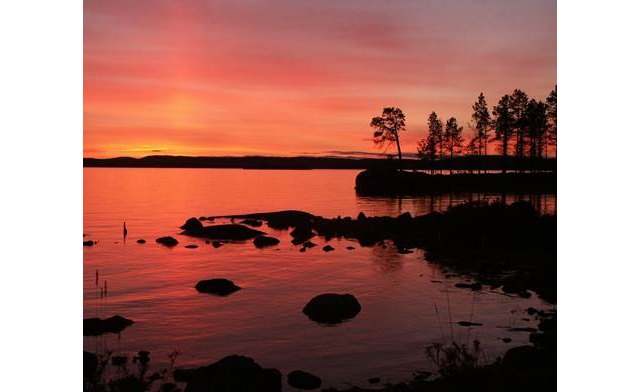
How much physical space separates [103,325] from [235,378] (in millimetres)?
8111

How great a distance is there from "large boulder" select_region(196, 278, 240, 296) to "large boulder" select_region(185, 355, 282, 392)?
11.5 m

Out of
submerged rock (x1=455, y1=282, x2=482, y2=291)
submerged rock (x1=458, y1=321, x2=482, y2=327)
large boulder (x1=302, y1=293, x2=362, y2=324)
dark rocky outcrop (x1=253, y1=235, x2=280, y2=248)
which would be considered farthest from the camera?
dark rocky outcrop (x1=253, y1=235, x2=280, y2=248)

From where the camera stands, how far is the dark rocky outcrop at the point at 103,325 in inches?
656

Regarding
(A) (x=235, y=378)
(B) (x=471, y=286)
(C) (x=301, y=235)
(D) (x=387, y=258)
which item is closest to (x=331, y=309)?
(B) (x=471, y=286)

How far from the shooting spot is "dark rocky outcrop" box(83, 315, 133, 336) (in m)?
16.7

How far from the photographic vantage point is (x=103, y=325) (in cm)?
1705

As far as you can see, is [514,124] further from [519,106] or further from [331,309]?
[331,309]

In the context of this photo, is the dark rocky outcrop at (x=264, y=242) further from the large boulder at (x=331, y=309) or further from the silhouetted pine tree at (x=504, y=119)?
the silhouetted pine tree at (x=504, y=119)

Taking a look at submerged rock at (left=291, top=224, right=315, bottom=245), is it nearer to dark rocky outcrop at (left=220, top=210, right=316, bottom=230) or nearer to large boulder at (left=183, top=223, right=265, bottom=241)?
large boulder at (left=183, top=223, right=265, bottom=241)

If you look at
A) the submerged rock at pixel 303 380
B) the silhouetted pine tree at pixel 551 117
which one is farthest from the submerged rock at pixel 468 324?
the silhouetted pine tree at pixel 551 117

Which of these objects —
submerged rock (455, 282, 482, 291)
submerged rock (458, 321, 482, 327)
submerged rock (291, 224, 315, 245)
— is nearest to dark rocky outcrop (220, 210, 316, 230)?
submerged rock (291, 224, 315, 245)
